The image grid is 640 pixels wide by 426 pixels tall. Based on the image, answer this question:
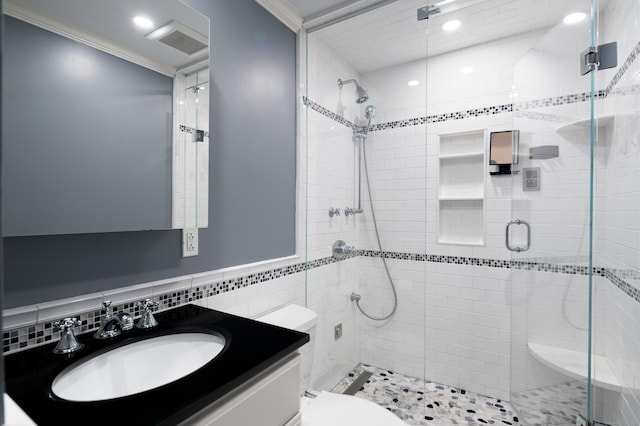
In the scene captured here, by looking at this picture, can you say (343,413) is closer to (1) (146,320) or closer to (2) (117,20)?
(1) (146,320)

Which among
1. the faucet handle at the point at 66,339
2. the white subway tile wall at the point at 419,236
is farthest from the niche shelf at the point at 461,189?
the faucet handle at the point at 66,339

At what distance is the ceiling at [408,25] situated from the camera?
197 cm

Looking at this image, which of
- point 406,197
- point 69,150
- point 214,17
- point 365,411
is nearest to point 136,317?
point 69,150

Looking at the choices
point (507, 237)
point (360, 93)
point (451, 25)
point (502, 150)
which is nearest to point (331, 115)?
point (360, 93)

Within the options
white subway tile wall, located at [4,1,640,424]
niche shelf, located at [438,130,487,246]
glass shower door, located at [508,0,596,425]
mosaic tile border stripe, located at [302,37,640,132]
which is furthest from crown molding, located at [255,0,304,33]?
glass shower door, located at [508,0,596,425]

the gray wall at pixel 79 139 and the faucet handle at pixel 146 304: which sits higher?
the gray wall at pixel 79 139

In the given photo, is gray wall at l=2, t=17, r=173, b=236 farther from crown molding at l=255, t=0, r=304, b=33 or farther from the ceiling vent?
crown molding at l=255, t=0, r=304, b=33

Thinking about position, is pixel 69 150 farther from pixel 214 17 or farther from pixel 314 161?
pixel 314 161

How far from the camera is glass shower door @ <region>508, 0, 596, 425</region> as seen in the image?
62.6 inches

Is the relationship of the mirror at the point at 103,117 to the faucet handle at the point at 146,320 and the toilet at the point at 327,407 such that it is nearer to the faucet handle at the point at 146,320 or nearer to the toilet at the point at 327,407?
the faucet handle at the point at 146,320

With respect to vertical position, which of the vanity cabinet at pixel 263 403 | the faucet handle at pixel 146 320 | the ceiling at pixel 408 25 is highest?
the ceiling at pixel 408 25

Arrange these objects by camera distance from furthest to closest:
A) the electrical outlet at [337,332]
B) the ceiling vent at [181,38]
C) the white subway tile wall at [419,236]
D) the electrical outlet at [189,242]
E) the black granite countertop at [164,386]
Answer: the electrical outlet at [337,332] → the white subway tile wall at [419,236] → the electrical outlet at [189,242] → the ceiling vent at [181,38] → the black granite countertop at [164,386]

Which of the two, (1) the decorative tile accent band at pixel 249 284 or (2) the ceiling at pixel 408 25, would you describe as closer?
(1) the decorative tile accent band at pixel 249 284

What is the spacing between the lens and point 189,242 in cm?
146
